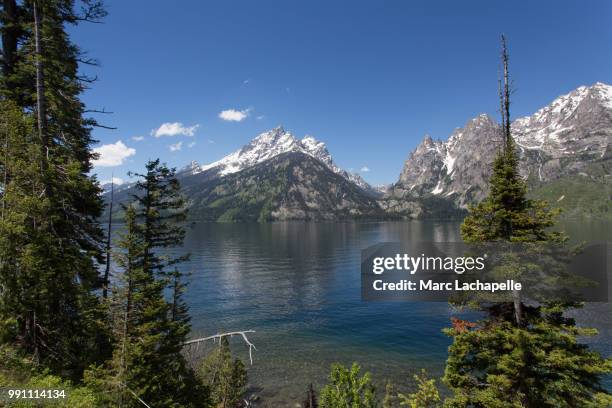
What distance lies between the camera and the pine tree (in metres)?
15.4

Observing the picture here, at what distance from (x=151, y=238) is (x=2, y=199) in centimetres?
949

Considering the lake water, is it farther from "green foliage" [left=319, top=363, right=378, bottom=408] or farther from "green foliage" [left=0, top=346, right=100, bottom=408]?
"green foliage" [left=0, top=346, right=100, bottom=408]

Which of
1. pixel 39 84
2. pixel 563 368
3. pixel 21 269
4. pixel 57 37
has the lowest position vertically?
pixel 563 368

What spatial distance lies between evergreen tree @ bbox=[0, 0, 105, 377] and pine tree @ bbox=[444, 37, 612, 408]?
2053 cm

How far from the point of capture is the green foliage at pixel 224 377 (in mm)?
35156

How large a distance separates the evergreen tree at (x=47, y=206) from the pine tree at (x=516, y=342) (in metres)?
20.5

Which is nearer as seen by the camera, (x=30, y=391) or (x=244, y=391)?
(x=30, y=391)

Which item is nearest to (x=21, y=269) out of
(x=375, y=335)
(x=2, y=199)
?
(x=2, y=199)

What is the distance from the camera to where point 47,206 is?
15625 millimetres

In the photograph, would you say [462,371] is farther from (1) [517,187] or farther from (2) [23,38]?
(2) [23,38]

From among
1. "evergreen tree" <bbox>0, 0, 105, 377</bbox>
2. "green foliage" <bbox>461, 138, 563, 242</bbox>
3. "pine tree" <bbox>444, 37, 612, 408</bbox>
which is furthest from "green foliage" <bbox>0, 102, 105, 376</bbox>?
"green foliage" <bbox>461, 138, 563, 242</bbox>

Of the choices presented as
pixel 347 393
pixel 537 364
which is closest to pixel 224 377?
pixel 347 393

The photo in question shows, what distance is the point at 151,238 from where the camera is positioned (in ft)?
78.3

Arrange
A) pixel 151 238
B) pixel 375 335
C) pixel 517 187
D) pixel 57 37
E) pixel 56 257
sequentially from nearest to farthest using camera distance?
pixel 56 257 < pixel 517 187 < pixel 57 37 < pixel 151 238 < pixel 375 335
